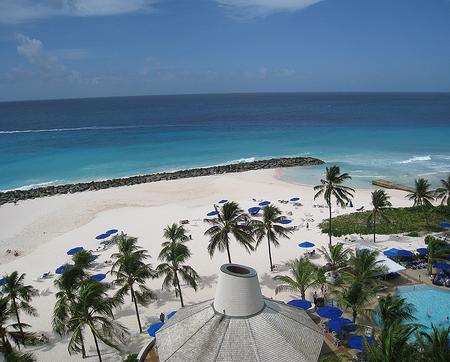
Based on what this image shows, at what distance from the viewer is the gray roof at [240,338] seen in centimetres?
1234

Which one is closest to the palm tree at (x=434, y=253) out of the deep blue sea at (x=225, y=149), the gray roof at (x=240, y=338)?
the gray roof at (x=240, y=338)

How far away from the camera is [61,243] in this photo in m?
39.0

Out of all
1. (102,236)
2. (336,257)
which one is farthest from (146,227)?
(336,257)

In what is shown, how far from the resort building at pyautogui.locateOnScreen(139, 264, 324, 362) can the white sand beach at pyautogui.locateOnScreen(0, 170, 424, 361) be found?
34.8ft

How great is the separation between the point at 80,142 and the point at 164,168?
45.7 metres

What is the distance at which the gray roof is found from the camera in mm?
12336

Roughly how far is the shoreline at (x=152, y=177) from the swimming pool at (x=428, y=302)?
149 ft

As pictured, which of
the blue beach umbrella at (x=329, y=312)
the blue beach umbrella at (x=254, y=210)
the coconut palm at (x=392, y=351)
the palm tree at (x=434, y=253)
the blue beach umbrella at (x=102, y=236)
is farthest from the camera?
the blue beach umbrella at (x=254, y=210)

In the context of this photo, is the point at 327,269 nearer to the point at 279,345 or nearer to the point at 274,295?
the point at 274,295

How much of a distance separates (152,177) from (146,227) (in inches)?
1003

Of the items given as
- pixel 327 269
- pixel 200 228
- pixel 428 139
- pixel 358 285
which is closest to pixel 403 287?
pixel 327 269

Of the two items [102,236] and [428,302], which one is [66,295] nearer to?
[102,236]

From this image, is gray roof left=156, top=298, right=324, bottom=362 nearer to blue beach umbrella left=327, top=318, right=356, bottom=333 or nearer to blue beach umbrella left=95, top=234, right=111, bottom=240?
blue beach umbrella left=327, top=318, right=356, bottom=333

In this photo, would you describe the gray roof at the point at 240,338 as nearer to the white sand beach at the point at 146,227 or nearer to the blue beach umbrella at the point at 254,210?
the white sand beach at the point at 146,227
